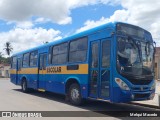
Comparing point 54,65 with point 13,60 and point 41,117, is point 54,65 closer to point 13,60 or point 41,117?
point 41,117

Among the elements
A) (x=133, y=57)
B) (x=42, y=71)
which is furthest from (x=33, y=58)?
(x=133, y=57)

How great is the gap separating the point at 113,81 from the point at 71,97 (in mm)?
3428

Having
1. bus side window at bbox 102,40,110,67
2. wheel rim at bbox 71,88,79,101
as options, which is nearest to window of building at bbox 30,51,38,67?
wheel rim at bbox 71,88,79,101

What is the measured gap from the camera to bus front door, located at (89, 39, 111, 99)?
11094 millimetres

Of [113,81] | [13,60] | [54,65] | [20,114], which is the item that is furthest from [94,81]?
[13,60]

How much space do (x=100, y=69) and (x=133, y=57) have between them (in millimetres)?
1327

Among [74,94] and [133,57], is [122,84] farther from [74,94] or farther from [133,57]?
[74,94]

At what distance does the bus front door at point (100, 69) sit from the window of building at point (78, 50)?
1.82 ft

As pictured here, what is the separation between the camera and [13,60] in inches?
949

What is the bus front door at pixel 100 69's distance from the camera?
36.4 ft

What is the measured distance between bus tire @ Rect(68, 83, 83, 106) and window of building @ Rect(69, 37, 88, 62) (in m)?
1.16

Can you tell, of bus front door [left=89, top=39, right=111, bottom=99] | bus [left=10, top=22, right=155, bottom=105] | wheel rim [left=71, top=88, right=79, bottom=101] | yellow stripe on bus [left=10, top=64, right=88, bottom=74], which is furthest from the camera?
wheel rim [left=71, top=88, right=79, bottom=101]

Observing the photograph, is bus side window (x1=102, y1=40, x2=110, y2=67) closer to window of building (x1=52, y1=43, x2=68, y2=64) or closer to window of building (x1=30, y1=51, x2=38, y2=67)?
window of building (x1=52, y1=43, x2=68, y2=64)

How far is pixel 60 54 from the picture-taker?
1494cm
